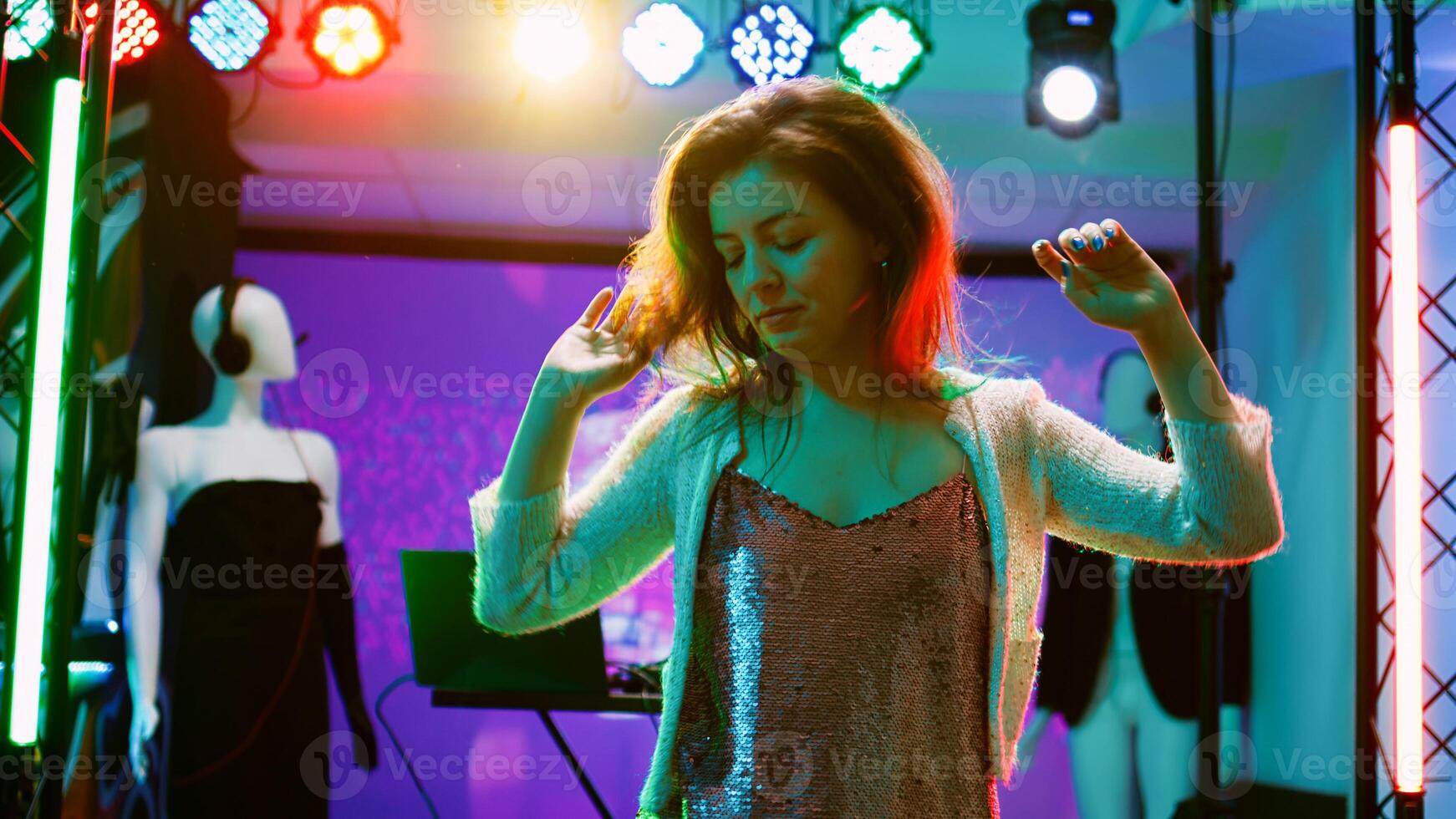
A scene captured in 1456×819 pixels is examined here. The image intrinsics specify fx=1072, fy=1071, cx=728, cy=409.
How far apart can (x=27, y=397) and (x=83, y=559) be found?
6.91 feet

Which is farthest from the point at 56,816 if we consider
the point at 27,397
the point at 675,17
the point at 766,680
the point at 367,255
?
the point at 675,17

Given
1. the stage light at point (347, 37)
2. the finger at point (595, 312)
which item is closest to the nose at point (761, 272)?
the finger at point (595, 312)

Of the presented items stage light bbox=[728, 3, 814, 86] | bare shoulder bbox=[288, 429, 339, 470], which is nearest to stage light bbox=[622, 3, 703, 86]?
stage light bbox=[728, 3, 814, 86]

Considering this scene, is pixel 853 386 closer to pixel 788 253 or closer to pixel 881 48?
pixel 788 253

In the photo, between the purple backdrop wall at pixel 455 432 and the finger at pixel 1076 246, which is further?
the purple backdrop wall at pixel 455 432

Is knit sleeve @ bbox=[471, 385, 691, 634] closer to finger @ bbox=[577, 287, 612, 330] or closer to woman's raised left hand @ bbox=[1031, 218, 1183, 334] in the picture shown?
finger @ bbox=[577, 287, 612, 330]

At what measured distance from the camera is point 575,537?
1146mm

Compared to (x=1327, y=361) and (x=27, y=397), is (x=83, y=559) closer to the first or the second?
(x=27, y=397)

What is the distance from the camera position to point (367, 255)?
4.14 metres

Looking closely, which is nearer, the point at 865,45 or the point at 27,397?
the point at 27,397

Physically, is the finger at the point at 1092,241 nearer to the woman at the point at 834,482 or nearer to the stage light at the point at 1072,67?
the woman at the point at 834,482

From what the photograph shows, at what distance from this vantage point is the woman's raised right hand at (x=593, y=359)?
113 centimetres

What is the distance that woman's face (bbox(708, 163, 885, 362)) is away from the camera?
3.50ft

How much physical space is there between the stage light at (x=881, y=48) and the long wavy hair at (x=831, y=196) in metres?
2.57
